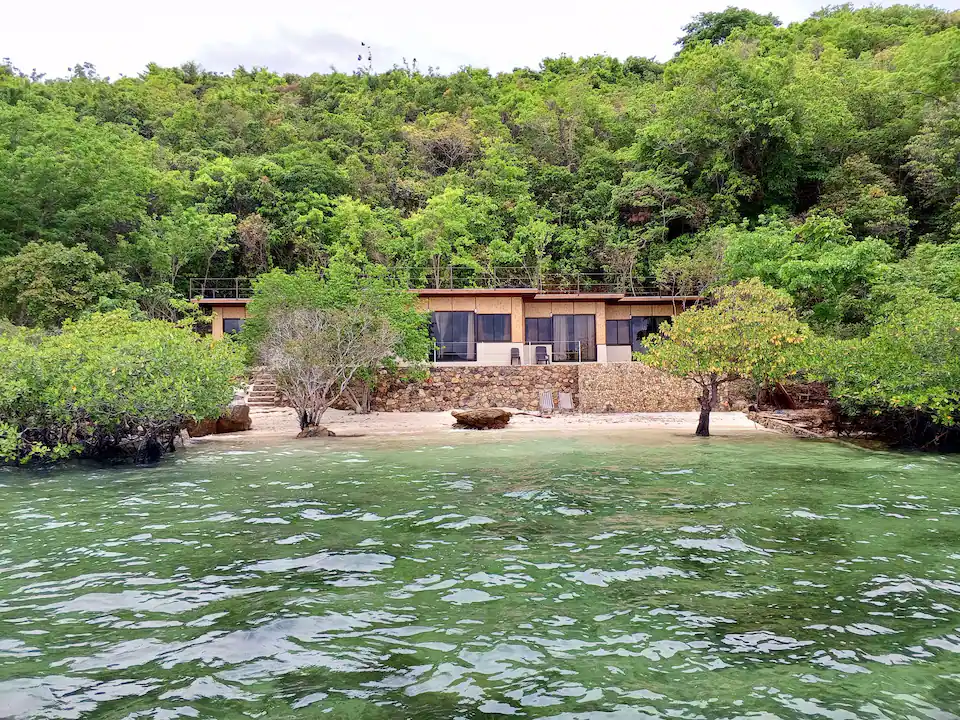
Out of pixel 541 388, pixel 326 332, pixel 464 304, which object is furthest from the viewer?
pixel 464 304

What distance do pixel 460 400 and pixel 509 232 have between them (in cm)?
1309

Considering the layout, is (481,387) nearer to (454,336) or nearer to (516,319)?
(454,336)

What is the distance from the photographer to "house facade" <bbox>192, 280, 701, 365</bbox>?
2475 centimetres

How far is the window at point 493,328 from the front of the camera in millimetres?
25078

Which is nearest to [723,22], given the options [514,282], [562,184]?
[562,184]

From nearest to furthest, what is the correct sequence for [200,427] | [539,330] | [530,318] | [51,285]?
[200,427] → [51,285] → [530,318] → [539,330]

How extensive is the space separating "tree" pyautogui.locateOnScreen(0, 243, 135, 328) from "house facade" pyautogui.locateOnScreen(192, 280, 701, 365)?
12.0 ft

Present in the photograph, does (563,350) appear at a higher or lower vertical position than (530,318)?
lower

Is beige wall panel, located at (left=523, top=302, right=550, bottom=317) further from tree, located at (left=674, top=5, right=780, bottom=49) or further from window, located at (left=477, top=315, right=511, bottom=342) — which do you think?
tree, located at (left=674, top=5, right=780, bottom=49)

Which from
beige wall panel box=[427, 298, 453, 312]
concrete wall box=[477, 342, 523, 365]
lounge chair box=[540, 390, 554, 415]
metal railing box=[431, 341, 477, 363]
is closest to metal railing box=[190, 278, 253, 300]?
beige wall panel box=[427, 298, 453, 312]

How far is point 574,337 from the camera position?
26.3 m

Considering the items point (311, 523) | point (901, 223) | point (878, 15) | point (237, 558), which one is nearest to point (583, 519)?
point (311, 523)

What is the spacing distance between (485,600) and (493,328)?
20.4 meters

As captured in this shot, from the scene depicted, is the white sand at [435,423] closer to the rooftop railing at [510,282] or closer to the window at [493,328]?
the window at [493,328]
